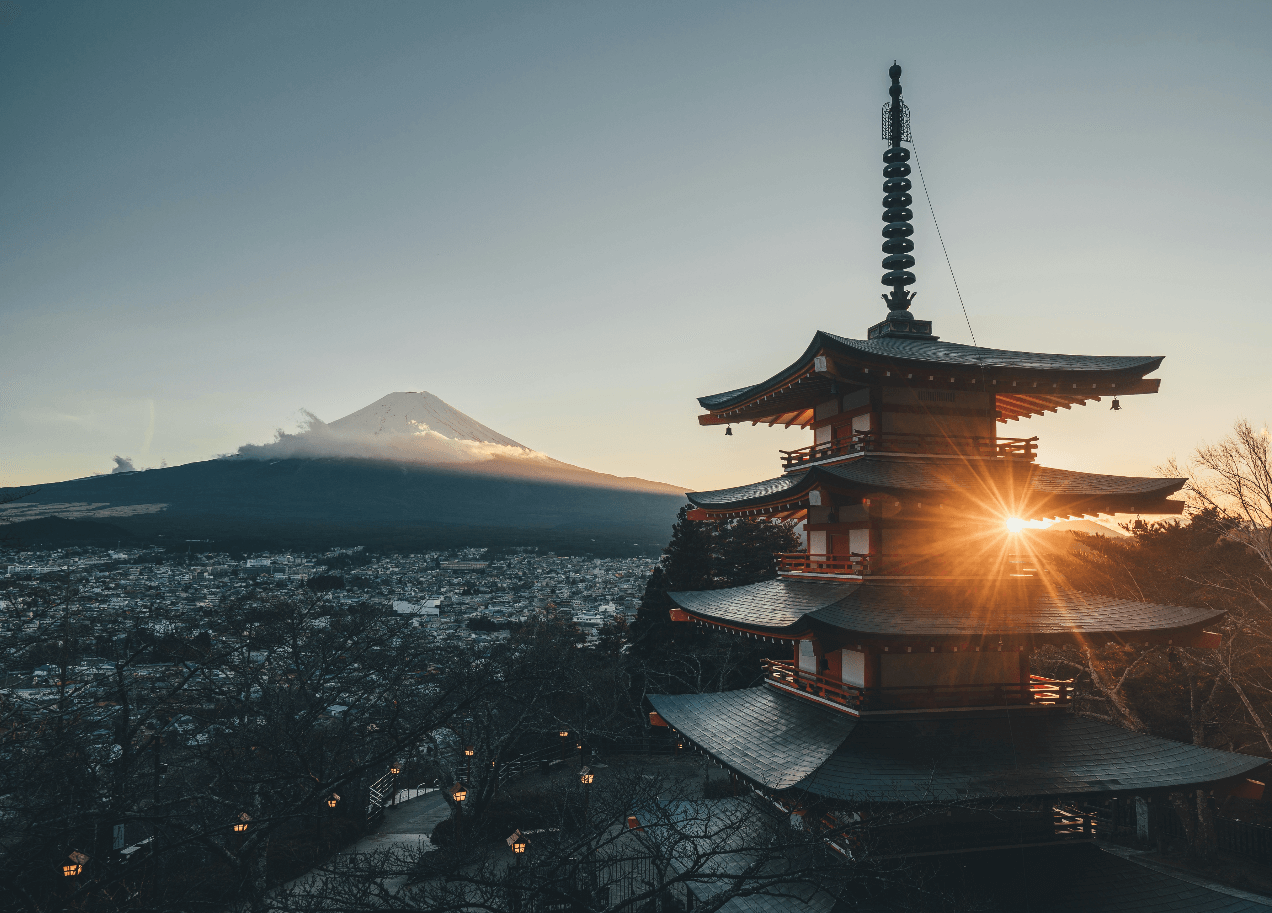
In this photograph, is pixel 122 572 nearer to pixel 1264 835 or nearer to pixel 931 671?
pixel 931 671

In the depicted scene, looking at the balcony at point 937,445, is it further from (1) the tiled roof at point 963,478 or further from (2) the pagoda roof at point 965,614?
(2) the pagoda roof at point 965,614

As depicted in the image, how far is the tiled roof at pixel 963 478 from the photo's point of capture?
1048cm

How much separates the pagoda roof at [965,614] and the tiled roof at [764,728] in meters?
1.71

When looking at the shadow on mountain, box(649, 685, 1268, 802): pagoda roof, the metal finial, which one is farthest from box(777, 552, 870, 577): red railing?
the shadow on mountain

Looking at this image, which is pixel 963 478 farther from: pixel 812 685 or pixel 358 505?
Answer: pixel 358 505

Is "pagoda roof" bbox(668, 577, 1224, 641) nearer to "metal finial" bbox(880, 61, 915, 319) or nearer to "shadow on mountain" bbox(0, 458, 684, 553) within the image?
"metal finial" bbox(880, 61, 915, 319)

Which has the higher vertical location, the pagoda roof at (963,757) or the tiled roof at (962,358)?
the tiled roof at (962,358)

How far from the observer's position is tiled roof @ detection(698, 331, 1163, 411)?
1063 centimetres

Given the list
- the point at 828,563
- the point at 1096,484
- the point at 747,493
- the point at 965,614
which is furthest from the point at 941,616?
the point at 747,493

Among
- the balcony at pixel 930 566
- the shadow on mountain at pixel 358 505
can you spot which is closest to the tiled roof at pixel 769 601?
the balcony at pixel 930 566

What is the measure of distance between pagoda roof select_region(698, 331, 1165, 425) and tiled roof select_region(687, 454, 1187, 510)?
127 centimetres

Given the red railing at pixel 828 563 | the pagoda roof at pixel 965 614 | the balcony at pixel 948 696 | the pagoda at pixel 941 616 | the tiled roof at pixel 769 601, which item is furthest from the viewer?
the red railing at pixel 828 563

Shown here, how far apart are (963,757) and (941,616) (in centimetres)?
197

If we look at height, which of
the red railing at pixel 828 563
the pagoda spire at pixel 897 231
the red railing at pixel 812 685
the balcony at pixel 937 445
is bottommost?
the red railing at pixel 812 685
